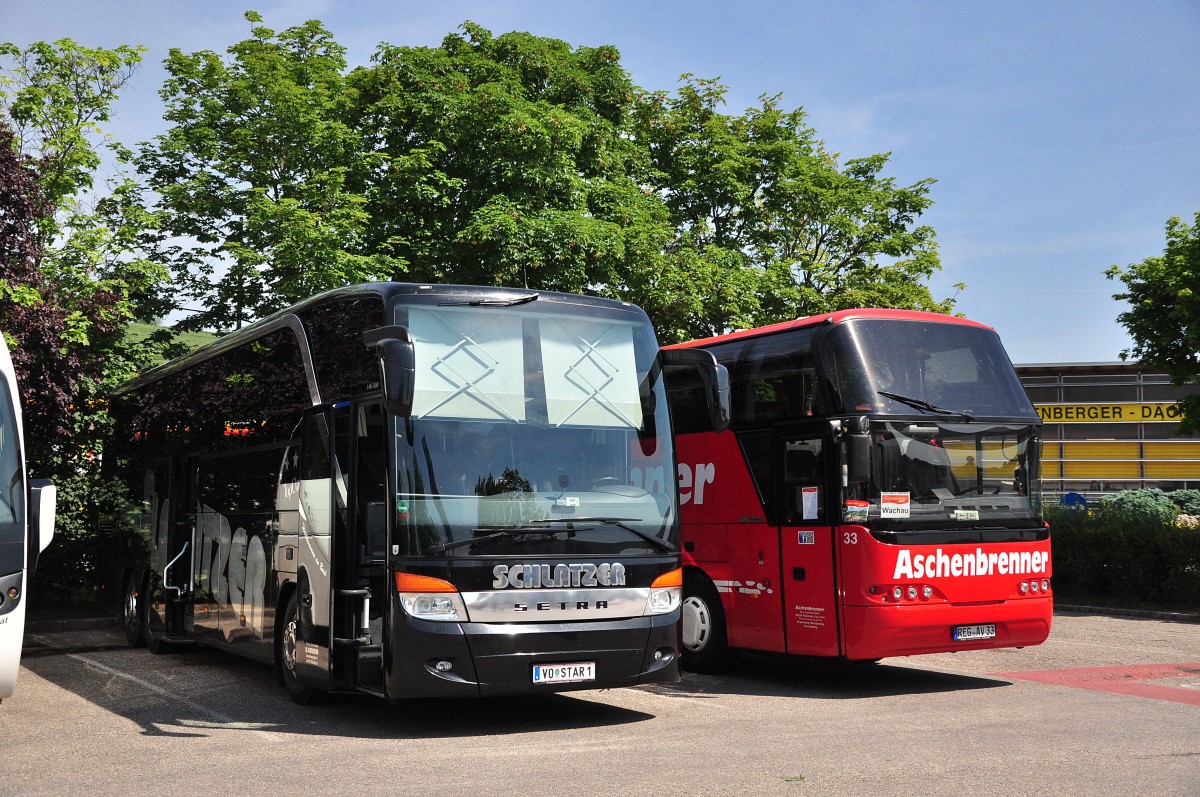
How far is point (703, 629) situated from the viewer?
13570mm

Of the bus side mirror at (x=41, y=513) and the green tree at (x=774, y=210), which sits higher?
the green tree at (x=774, y=210)

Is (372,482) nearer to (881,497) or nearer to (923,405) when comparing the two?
(881,497)

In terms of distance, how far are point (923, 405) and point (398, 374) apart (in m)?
5.41

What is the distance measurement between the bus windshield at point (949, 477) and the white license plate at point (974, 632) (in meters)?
0.95

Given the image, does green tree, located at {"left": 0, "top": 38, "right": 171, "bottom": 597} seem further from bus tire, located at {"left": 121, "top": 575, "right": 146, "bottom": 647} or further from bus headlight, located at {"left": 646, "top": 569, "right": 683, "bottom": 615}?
bus headlight, located at {"left": 646, "top": 569, "right": 683, "bottom": 615}

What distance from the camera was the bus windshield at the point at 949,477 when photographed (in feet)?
37.8

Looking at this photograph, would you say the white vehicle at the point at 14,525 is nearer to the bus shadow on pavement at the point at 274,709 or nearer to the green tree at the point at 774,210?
the bus shadow on pavement at the point at 274,709

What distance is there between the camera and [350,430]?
399 inches

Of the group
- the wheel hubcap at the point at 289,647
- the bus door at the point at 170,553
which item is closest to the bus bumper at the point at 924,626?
the wheel hubcap at the point at 289,647

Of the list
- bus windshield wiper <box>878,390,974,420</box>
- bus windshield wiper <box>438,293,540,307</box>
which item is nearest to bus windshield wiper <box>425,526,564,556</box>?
bus windshield wiper <box>438,293,540,307</box>

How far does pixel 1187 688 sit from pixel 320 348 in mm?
8863

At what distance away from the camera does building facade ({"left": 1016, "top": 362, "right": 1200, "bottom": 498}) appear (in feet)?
167

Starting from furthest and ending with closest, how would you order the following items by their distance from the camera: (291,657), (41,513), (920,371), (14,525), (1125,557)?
(1125,557)
(920,371)
(291,657)
(41,513)
(14,525)

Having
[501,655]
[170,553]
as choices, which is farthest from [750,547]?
[170,553]
